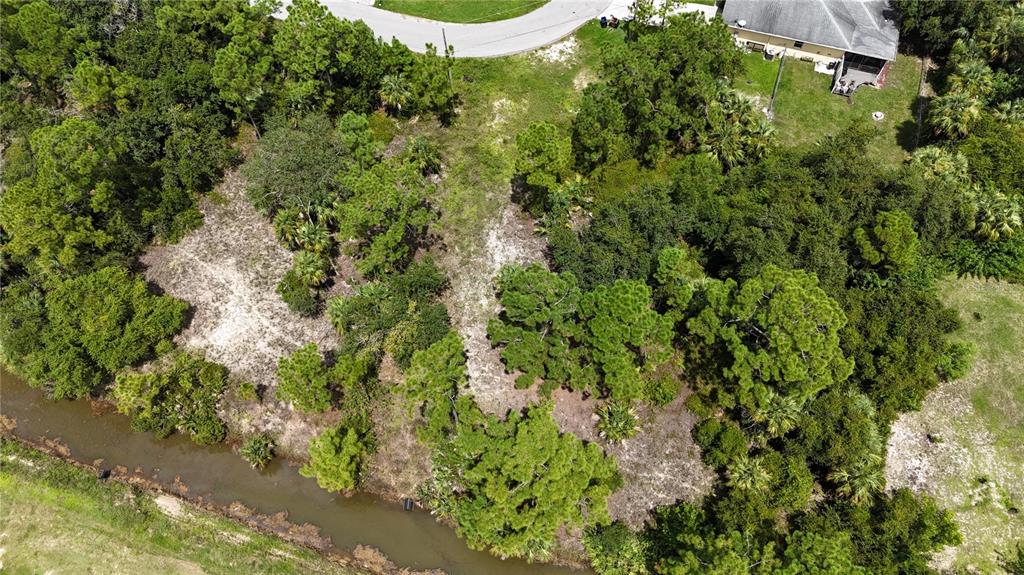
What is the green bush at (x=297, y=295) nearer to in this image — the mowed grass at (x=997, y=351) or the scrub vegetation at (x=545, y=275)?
the scrub vegetation at (x=545, y=275)

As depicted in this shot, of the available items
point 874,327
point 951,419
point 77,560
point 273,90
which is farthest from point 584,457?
point 273,90

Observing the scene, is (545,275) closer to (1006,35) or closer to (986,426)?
(986,426)

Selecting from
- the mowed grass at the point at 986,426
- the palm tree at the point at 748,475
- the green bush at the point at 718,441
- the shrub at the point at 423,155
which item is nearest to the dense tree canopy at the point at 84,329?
the shrub at the point at 423,155

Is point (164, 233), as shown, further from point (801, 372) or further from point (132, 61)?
point (801, 372)

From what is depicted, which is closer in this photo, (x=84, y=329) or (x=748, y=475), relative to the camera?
(x=748, y=475)

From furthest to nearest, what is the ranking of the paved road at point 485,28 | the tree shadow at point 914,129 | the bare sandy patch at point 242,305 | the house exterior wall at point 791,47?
the paved road at point 485,28 < the house exterior wall at point 791,47 < the tree shadow at point 914,129 < the bare sandy patch at point 242,305

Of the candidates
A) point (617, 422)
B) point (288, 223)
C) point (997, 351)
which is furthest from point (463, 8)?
point (997, 351)

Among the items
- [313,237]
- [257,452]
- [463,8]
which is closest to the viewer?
[257,452]
